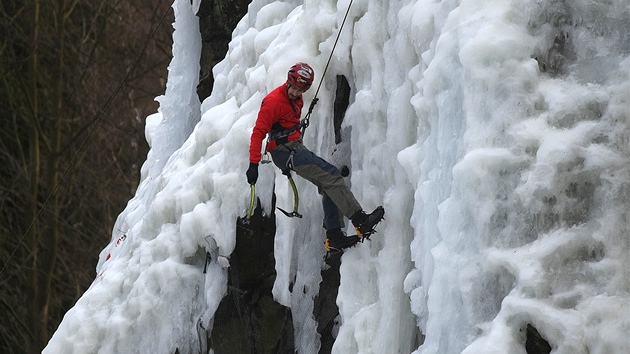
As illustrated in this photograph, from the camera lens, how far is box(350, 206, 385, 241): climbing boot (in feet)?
20.1

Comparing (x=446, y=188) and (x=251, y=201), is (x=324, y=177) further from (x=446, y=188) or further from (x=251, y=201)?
(x=446, y=188)

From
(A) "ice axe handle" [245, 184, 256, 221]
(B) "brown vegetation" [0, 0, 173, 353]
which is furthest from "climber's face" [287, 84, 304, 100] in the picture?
(B) "brown vegetation" [0, 0, 173, 353]

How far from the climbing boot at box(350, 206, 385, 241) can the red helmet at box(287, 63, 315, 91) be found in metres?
1.01

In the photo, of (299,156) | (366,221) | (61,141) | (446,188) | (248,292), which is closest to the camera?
(446,188)

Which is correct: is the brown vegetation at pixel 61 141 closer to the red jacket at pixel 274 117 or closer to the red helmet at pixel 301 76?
the red jacket at pixel 274 117

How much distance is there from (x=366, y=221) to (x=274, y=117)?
1041 millimetres

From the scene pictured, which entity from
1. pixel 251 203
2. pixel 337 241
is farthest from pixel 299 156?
pixel 251 203

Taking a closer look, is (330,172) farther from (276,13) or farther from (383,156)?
(276,13)

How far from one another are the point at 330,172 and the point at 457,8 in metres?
1.46

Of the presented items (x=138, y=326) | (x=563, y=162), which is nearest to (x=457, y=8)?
(x=563, y=162)

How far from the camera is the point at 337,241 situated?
6422 mm

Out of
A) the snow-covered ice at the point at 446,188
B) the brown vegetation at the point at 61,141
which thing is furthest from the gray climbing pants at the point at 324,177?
the brown vegetation at the point at 61,141

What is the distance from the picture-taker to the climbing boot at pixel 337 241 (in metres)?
6.38

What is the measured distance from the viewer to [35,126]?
60.1ft
